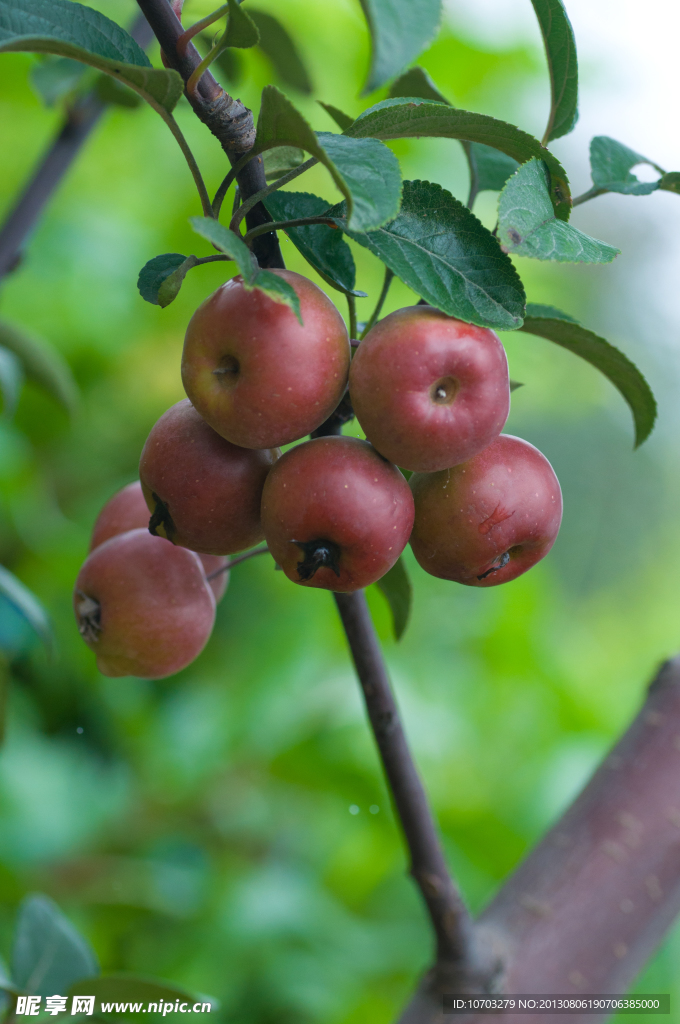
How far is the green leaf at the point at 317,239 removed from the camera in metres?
0.32

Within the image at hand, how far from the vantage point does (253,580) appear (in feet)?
4.45

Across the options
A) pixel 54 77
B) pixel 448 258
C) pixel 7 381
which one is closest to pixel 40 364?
pixel 7 381

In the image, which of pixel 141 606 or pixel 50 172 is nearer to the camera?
pixel 141 606

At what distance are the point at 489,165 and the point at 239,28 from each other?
0.68 ft

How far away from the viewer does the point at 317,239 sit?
33 cm

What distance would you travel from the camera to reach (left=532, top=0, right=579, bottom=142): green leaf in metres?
0.32

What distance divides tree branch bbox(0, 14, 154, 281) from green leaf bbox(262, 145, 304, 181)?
0.42m

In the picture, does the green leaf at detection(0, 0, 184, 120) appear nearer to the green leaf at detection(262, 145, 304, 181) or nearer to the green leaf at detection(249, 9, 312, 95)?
the green leaf at detection(262, 145, 304, 181)

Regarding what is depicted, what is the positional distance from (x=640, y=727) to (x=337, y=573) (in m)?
0.39

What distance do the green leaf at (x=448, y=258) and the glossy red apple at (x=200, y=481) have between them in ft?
0.33

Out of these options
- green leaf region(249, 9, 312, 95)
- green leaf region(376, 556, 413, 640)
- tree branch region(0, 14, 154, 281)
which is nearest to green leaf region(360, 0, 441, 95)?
green leaf region(376, 556, 413, 640)

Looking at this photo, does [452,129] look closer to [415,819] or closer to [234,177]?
[234,177]

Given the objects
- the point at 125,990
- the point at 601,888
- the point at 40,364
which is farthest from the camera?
the point at 40,364

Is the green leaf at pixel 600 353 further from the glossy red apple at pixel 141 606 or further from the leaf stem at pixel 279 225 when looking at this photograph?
the glossy red apple at pixel 141 606
